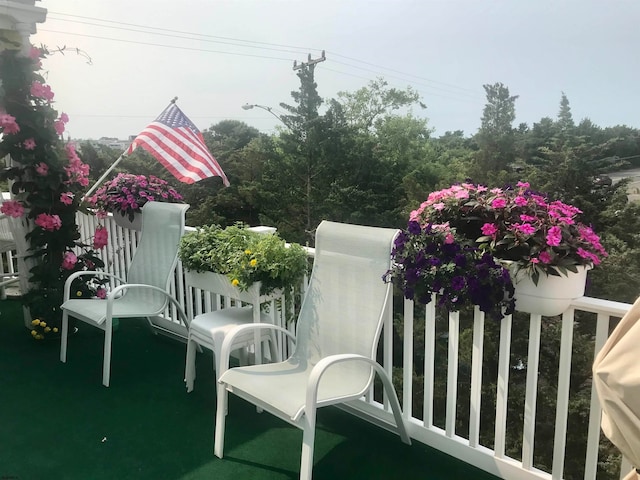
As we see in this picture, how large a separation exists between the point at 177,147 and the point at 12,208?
1.69 metres

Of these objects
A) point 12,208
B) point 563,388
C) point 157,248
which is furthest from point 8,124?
point 563,388

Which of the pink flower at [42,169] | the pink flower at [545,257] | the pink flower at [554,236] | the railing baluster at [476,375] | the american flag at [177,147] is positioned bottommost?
the railing baluster at [476,375]

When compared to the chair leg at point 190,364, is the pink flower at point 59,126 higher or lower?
higher

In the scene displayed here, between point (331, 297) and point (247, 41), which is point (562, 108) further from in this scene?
point (331, 297)

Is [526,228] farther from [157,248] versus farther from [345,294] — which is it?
[157,248]

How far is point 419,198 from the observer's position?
24.9 m

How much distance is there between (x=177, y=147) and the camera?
5000 mm

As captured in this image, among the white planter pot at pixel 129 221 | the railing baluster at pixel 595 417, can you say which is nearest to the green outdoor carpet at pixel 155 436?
the railing baluster at pixel 595 417

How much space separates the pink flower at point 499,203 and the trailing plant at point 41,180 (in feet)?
→ 10.3

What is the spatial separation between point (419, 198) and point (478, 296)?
76.6 ft

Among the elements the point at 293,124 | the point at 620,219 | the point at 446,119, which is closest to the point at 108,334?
the point at 620,219

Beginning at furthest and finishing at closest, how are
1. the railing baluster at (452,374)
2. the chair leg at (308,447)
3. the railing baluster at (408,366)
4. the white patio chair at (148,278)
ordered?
the white patio chair at (148,278) → the railing baluster at (408,366) → the railing baluster at (452,374) → the chair leg at (308,447)

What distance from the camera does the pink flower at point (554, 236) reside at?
189 cm

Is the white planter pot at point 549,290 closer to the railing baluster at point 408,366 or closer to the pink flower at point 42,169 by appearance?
the railing baluster at point 408,366
